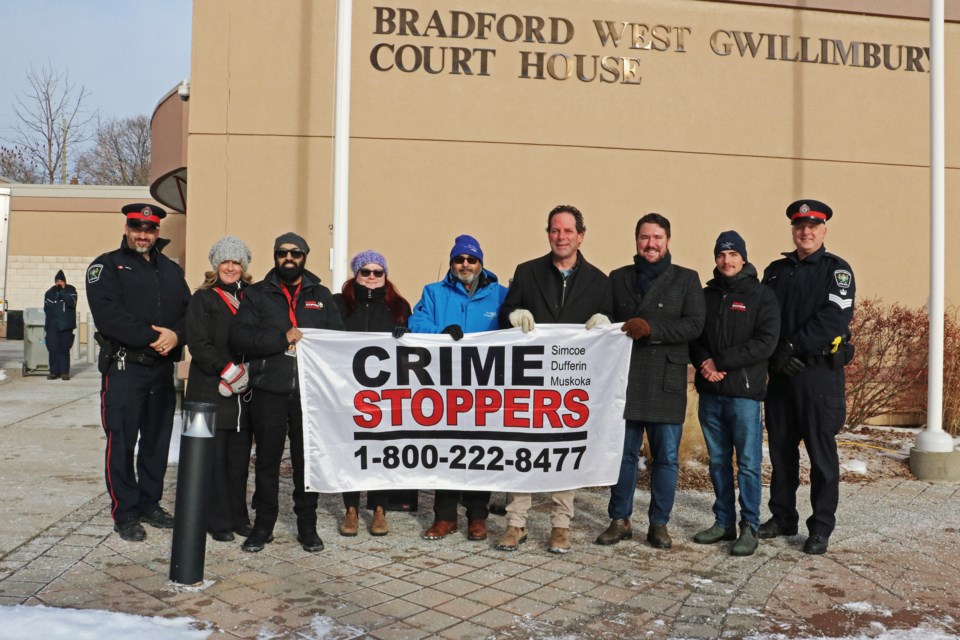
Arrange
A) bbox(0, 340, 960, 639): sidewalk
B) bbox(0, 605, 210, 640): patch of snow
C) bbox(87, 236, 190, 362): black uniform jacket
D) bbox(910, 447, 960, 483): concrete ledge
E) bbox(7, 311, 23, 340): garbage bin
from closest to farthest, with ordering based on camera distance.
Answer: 1. bbox(0, 605, 210, 640): patch of snow
2. bbox(0, 340, 960, 639): sidewalk
3. bbox(87, 236, 190, 362): black uniform jacket
4. bbox(910, 447, 960, 483): concrete ledge
5. bbox(7, 311, 23, 340): garbage bin

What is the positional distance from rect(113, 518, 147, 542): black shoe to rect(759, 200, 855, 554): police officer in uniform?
13.5 feet

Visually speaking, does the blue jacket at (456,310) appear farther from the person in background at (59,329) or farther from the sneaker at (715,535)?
the person in background at (59,329)

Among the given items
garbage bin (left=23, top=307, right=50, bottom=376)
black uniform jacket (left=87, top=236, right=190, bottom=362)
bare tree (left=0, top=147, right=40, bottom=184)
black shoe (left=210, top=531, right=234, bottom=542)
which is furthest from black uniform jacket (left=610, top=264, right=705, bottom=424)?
bare tree (left=0, top=147, right=40, bottom=184)

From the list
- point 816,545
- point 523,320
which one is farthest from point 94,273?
Result: point 816,545

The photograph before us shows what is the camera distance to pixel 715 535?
5.49 m

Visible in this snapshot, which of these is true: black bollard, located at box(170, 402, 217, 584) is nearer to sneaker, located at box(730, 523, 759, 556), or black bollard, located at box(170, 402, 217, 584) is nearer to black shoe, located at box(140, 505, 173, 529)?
black shoe, located at box(140, 505, 173, 529)

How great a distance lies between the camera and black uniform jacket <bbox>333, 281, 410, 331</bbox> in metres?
5.65

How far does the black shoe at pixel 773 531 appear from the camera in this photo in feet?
18.5

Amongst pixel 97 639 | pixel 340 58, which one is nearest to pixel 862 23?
pixel 340 58

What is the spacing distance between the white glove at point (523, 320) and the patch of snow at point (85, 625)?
2493mm

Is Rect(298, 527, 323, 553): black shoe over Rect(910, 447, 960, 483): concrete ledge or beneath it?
beneath

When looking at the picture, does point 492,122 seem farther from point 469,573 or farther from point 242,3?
point 469,573

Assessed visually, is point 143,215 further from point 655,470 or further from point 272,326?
point 655,470

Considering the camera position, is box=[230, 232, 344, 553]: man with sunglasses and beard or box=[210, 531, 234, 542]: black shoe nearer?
box=[230, 232, 344, 553]: man with sunglasses and beard
